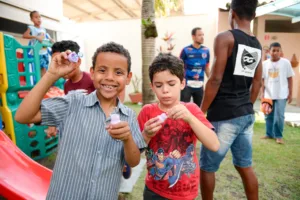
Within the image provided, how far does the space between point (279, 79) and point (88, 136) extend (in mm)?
4442

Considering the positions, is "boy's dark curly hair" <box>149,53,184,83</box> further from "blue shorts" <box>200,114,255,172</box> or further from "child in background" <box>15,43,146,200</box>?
"blue shorts" <box>200,114,255,172</box>

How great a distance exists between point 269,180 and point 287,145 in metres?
1.71

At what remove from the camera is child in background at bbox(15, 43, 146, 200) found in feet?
3.95

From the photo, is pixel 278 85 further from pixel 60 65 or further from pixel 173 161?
pixel 60 65

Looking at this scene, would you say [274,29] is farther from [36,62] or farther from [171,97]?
[171,97]

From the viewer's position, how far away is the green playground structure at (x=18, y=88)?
9.93 ft

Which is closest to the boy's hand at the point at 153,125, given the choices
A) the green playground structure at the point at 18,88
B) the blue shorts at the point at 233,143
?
the blue shorts at the point at 233,143

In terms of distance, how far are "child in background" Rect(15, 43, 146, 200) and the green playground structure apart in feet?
7.16

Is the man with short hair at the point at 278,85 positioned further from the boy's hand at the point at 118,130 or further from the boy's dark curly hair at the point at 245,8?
the boy's hand at the point at 118,130

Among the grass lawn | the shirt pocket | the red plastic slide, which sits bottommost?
the grass lawn

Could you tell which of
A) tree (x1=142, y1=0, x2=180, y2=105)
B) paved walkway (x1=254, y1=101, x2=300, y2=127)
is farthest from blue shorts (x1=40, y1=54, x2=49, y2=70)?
paved walkway (x1=254, y1=101, x2=300, y2=127)

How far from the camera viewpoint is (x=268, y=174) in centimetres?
329

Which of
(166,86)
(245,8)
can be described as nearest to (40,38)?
(245,8)

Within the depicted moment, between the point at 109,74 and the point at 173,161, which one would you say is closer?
the point at 109,74
